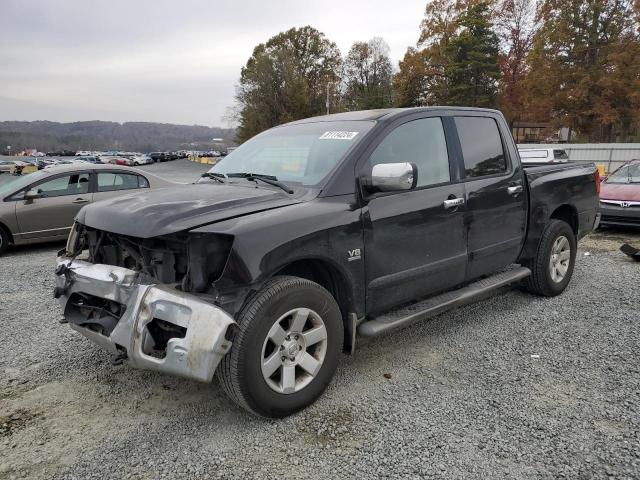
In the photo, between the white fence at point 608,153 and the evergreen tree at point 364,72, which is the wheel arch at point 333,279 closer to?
the white fence at point 608,153

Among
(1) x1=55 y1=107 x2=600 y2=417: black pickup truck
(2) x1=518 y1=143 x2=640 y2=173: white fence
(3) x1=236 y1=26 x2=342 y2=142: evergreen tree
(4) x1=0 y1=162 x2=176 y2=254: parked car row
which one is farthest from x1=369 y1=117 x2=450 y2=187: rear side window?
(3) x1=236 y1=26 x2=342 y2=142: evergreen tree

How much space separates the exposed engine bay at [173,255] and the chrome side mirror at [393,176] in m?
1.09

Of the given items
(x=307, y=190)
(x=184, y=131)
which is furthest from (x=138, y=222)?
(x=184, y=131)

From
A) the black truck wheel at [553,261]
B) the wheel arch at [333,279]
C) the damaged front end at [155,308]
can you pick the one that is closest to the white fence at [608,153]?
the black truck wheel at [553,261]

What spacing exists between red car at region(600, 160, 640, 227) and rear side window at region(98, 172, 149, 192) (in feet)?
28.0

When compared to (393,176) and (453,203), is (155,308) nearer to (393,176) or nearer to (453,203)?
(393,176)

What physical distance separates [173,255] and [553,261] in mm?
3996

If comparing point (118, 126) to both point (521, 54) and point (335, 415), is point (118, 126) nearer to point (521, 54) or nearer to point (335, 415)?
point (521, 54)

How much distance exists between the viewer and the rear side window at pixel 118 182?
861cm

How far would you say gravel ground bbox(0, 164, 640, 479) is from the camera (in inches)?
98.5

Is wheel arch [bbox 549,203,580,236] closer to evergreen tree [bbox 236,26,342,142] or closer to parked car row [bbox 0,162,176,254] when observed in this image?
parked car row [bbox 0,162,176,254]

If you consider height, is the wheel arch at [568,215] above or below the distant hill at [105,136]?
below

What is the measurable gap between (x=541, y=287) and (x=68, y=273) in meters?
4.34

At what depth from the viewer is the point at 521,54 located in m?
44.6
